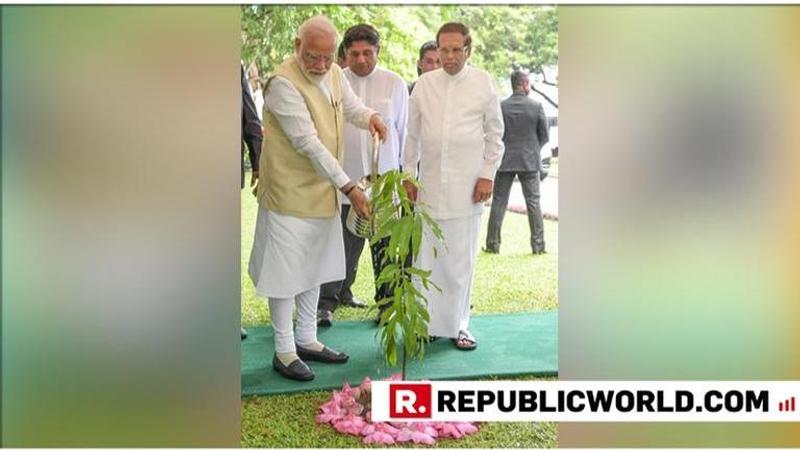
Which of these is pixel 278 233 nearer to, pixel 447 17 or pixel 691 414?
pixel 447 17

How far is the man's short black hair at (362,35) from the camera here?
345cm

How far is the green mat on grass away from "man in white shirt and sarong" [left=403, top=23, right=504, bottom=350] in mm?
124

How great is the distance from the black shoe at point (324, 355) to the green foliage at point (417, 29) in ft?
3.78

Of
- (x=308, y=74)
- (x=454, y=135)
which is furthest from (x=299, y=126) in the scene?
(x=454, y=135)

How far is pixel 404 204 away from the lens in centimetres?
283

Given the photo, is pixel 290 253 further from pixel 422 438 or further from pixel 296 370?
pixel 422 438

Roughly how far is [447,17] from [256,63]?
2.56ft

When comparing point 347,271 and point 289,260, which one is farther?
point 347,271

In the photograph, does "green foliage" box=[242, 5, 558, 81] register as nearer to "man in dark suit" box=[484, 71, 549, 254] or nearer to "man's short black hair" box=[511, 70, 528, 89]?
"man's short black hair" box=[511, 70, 528, 89]

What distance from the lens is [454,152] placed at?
3494mm

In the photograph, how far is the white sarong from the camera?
3248 millimetres

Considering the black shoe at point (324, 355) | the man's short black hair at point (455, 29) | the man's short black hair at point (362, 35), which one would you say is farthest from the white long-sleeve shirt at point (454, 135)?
the black shoe at point (324, 355)

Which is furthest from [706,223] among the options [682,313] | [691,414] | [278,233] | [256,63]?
[256,63]

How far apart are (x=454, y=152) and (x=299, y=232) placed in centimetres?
73
